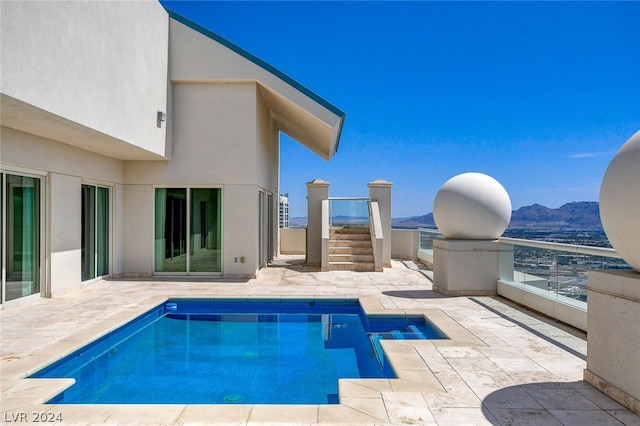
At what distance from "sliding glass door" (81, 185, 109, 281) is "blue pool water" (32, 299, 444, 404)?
9.27 ft

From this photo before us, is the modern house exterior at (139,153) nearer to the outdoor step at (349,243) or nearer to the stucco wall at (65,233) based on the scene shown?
the stucco wall at (65,233)

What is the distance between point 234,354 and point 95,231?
20.4 feet

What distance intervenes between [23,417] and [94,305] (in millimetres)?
4702

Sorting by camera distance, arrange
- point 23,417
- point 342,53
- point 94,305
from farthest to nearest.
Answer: point 342,53 → point 94,305 → point 23,417

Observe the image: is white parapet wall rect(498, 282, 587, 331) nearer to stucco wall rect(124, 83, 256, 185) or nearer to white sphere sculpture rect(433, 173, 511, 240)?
white sphere sculpture rect(433, 173, 511, 240)

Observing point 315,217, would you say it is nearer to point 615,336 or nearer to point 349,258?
point 349,258

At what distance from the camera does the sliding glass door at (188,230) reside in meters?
11.5

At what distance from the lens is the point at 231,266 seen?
452 inches

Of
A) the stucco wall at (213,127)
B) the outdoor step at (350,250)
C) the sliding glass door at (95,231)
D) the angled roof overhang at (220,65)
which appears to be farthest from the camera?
the outdoor step at (350,250)

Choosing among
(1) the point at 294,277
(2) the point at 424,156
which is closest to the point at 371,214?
(1) the point at 294,277

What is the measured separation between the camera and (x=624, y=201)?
369cm

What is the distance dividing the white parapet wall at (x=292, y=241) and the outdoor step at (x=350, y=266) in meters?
5.03

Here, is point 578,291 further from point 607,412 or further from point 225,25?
point 225,25

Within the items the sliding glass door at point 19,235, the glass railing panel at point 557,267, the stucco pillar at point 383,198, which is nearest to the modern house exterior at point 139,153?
the sliding glass door at point 19,235
